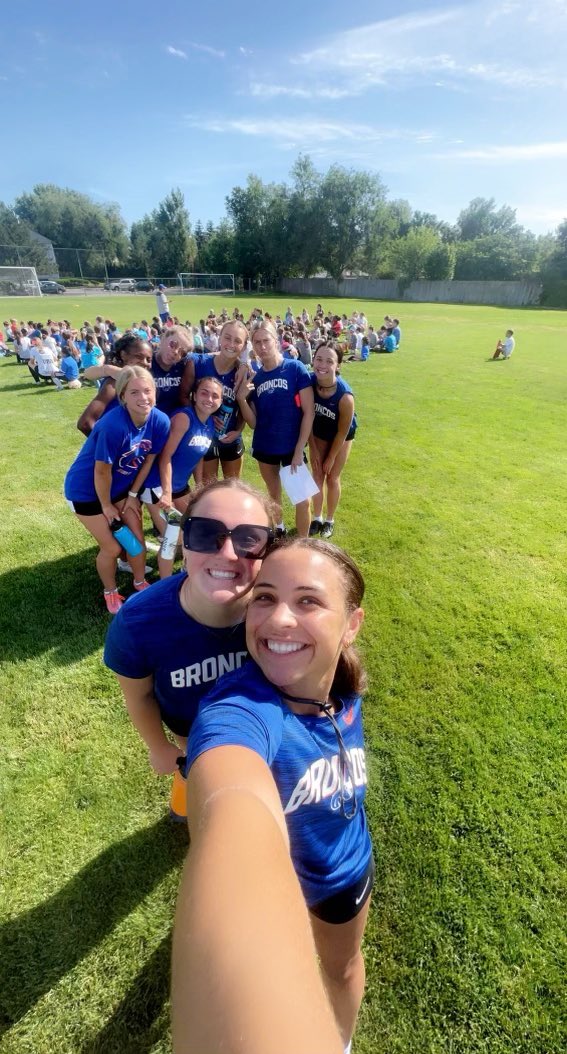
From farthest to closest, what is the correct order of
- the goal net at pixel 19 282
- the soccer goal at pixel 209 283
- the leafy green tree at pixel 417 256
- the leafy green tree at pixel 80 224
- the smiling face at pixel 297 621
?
the leafy green tree at pixel 80 224, the soccer goal at pixel 209 283, the leafy green tree at pixel 417 256, the goal net at pixel 19 282, the smiling face at pixel 297 621

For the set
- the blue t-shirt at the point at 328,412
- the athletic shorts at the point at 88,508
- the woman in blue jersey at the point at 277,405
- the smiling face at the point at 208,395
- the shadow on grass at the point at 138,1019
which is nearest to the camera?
the shadow on grass at the point at 138,1019

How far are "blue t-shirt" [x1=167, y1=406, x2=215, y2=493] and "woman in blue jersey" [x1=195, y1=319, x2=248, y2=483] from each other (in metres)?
0.29

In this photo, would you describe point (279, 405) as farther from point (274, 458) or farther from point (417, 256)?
point (417, 256)

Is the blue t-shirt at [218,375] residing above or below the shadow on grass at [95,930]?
above

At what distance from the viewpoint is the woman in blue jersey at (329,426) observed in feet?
15.5

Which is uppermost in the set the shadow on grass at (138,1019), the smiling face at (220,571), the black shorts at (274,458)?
the smiling face at (220,571)

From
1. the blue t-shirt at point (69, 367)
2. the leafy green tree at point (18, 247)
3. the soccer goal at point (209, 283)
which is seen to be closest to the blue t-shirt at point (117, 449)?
the blue t-shirt at point (69, 367)

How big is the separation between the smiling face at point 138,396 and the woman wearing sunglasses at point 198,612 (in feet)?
6.14

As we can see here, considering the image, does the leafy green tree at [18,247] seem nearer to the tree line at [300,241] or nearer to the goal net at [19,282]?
the tree line at [300,241]

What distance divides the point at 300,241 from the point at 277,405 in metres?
71.0

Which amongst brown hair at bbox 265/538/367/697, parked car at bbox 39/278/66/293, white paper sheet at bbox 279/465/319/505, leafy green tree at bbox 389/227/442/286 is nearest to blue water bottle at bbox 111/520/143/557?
white paper sheet at bbox 279/465/319/505

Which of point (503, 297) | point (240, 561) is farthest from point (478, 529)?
point (503, 297)

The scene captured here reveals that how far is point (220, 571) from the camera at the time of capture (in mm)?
1579

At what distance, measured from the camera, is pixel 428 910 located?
2213mm
